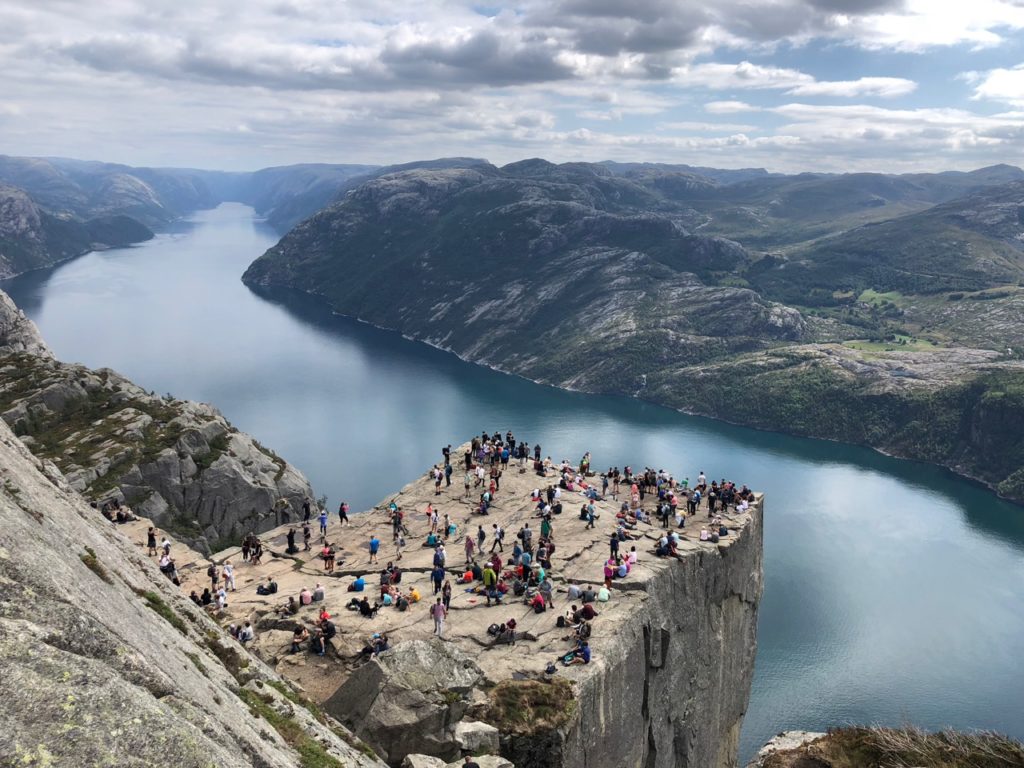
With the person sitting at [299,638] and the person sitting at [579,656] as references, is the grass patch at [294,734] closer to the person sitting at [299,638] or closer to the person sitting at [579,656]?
the person sitting at [299,638]


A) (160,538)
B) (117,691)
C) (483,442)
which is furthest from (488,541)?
(117,691)

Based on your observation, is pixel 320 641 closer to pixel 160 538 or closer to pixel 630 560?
pixel 630 560

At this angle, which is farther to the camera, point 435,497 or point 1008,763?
point 435,497

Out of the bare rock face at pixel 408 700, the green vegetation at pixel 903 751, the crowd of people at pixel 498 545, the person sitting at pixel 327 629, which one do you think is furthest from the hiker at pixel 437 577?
the green vegetation at pixel 903 751

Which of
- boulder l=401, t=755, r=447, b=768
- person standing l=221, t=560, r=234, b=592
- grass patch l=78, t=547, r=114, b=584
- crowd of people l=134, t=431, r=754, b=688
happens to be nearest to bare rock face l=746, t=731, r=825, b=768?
crowd of people l=134, t=431, r=754, b=688

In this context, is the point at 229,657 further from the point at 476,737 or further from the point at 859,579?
the point at 859,579

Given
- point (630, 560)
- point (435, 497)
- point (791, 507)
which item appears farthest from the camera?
point (791, 507)

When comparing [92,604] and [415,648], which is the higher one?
[92,604]
